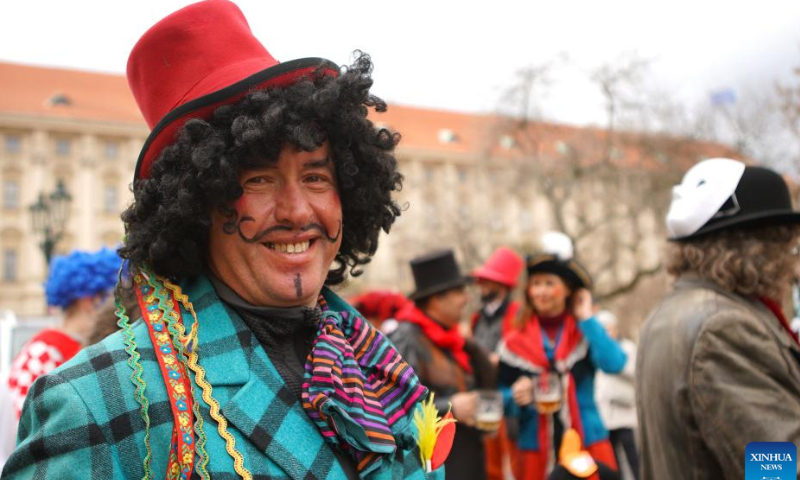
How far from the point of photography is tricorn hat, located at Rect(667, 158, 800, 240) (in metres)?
2.79

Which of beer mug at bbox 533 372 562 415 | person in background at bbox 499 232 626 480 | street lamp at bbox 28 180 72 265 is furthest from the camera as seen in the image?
street lamp at bbox 28 180 72 265

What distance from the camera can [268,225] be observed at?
190 centimetres

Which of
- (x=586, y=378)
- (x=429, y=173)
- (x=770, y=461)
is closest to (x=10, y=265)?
(x=429, y=173)

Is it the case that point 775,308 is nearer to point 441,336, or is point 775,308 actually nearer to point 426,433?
point 426,433

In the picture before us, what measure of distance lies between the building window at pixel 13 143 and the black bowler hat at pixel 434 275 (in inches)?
2014

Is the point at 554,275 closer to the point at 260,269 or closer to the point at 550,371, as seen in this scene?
the point at 550,371

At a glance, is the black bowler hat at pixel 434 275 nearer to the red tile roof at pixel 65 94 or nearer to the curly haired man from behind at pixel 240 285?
the curly haired man from behind at pixel 240 285

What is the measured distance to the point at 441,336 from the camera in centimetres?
520

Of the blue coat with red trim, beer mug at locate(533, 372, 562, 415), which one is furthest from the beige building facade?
beer mug at locate(533, 372, 562, 415)

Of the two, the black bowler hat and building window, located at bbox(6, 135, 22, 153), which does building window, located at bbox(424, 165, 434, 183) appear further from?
the black bowler hat

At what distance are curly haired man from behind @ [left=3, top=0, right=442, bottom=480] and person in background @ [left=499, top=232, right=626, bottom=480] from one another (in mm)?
3251

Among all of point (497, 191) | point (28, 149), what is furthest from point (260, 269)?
point (28, 149)

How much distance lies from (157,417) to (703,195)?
2.18 metres

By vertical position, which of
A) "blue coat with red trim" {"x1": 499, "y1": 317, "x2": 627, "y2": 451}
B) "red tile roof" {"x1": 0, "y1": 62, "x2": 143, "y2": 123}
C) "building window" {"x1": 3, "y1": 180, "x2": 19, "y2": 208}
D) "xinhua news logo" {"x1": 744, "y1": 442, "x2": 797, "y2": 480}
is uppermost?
"red tile roof" {"x1": 0, "y1": 62, "x2": 143, "y2": 123}
